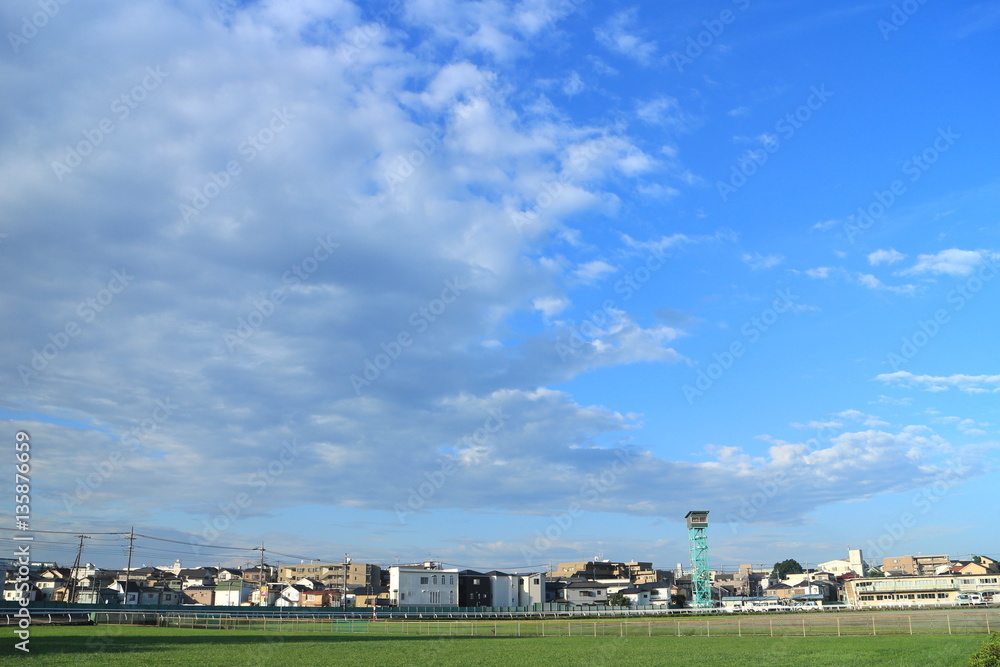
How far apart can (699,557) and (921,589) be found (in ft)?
110

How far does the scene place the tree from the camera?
116625mm

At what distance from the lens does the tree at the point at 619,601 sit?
117 m

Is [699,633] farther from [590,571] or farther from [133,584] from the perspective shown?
[133,584]

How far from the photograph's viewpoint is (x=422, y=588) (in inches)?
4218

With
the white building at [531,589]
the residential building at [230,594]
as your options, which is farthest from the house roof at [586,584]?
the residential building at [230,594]

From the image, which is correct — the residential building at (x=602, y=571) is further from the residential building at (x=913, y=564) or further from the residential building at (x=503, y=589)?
the residential building at (x=913, y=564)

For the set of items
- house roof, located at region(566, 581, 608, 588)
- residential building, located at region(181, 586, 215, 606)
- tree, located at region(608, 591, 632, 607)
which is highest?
house roof, located at region(566, 581, 608, 588)

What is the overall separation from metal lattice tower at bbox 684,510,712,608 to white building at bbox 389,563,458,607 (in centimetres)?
3958

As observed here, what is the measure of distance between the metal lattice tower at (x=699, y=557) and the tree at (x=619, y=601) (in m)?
10.8

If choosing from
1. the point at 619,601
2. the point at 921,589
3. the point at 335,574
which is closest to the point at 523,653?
the point at 619,601

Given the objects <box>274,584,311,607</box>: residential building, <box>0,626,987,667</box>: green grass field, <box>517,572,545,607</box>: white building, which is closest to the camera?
<box>0,626,987,667</box>: green grass field

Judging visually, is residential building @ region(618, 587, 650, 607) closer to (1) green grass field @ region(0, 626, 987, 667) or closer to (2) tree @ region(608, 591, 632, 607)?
(2) tree @ region(608, 591, 632, 607)

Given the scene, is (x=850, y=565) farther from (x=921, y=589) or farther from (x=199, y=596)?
(x=199, y=596)

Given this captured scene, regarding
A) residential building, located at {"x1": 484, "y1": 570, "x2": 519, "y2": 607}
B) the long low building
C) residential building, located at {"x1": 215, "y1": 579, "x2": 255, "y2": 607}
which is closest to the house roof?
residential building, located at {"x1": 484, "y1": 570, "x2": 519, "y2": 607}
